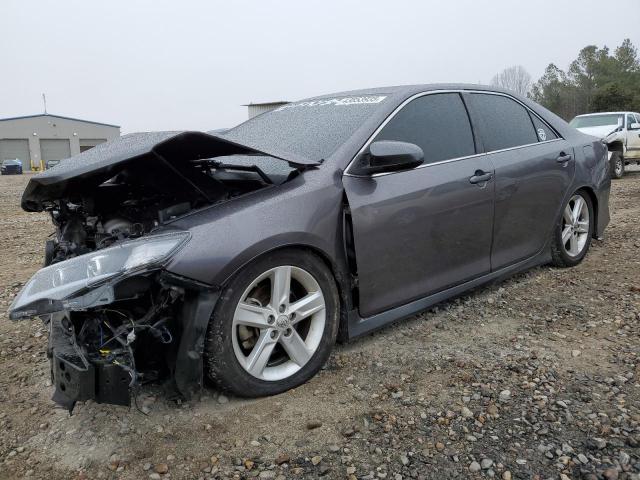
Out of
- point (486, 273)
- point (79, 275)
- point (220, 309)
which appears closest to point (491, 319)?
point (486, 273)

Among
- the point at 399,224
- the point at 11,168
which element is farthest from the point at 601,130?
the point at 11,168

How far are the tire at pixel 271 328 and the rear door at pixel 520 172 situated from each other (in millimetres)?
1501

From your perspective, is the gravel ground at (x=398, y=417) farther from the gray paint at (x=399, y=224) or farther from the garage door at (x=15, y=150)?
the garage door at (x=15, y=150)

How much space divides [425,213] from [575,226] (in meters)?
2.09

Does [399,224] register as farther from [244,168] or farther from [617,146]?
[617,146]

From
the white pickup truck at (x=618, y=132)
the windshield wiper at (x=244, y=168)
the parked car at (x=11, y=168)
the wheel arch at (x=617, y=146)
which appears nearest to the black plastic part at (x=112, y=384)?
the windshield wiper at (x=244, y=168)

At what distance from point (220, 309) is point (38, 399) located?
1.11 metres

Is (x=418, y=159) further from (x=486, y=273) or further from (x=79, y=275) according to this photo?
(x=79, y=275)

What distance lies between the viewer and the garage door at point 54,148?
53.1 m

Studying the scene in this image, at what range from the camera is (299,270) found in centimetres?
258

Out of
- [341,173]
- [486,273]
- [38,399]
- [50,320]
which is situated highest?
[341,173]

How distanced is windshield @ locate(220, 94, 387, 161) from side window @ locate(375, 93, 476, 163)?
0.18m

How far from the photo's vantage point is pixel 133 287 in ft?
7.17

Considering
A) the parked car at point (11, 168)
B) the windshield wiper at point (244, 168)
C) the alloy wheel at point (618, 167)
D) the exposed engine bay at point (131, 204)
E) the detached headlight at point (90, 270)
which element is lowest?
the parked car at point (11, 168)
